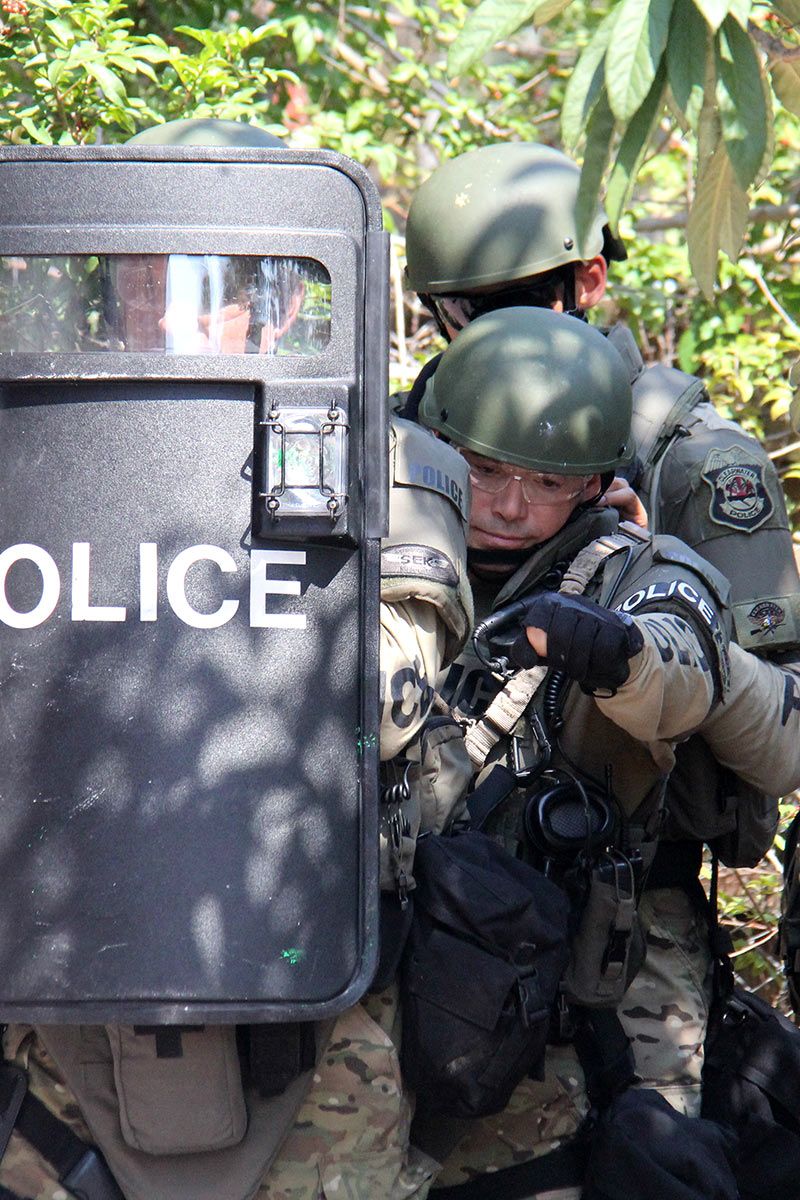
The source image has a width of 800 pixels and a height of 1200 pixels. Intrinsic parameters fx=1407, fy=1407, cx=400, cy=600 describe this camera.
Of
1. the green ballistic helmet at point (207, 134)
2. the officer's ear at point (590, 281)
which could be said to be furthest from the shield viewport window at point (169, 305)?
the officer's ear at point (590, 281)

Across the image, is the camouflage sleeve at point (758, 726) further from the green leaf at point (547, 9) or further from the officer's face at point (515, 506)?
the green leaf at point (547, 9)

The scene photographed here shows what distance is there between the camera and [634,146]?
5.82 ft

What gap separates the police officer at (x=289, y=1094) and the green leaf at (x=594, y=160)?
16.4 inches

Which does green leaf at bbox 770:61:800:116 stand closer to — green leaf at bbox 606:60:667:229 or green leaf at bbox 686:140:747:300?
green leaf at bbox 686:140:747:300

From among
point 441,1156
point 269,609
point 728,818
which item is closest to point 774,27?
point 728,818

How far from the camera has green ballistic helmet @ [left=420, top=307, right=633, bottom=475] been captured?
2746 millimetres

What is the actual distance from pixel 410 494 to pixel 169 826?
0.62 meters

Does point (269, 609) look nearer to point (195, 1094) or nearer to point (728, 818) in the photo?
point (195, 1094)

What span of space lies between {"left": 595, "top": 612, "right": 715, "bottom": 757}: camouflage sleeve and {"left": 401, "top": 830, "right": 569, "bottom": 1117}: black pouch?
A: 33 centimetres

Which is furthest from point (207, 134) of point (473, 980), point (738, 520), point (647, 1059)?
point (647, 1059)

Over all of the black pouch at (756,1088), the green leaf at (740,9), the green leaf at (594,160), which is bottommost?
the black pouch at (756,1088)

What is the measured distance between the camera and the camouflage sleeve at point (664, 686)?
2164 millimetres

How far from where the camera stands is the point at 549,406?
2744 millimetres

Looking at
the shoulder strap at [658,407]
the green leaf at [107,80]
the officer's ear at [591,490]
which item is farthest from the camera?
the green leaf at [107,80]
